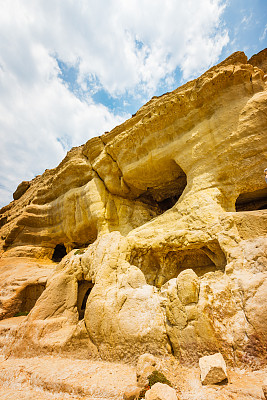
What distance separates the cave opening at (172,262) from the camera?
6.01 m

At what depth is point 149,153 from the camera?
9977 mm

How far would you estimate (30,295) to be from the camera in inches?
383

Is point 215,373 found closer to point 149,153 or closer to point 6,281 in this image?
point 149,153

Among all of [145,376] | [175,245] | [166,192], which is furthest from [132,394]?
[166,192]

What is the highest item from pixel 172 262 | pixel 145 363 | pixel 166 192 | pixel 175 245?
pixel 166 192

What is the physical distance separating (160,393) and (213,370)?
36.0 inches

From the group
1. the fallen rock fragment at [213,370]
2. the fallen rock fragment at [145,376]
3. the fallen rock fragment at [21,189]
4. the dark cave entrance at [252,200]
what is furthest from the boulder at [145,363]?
the fallen rock fragment at [21,189]

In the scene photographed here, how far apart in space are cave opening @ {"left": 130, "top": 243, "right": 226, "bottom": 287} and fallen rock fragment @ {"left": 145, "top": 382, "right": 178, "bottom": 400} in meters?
3.29

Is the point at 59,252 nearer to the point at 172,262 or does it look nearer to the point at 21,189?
the point at 21,189

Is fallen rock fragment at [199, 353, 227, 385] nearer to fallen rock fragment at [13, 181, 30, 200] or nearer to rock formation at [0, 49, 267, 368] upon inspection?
rock formation at [0, 49, 267, 368]

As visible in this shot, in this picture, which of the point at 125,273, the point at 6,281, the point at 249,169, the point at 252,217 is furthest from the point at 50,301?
the point at 249,169

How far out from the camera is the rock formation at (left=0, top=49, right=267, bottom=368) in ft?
13.3

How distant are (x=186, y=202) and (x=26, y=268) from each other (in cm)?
1063

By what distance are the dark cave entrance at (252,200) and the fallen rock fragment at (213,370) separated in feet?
17.1
